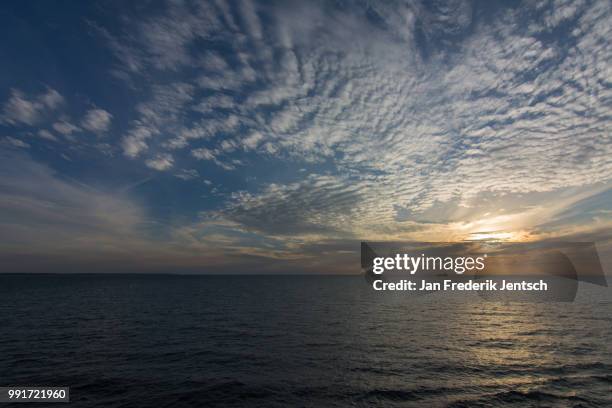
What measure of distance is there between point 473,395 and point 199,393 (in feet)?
74.1

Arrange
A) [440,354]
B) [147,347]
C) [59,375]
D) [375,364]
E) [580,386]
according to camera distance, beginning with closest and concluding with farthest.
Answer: [580,386] → [59,375] → [375,364] → [440,354] → [147,347]

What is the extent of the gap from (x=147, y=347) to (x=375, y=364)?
94.3 feet

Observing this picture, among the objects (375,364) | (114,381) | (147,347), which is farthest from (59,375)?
(375,364)

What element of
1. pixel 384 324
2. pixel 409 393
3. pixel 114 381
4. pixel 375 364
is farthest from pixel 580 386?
pixel 114 381

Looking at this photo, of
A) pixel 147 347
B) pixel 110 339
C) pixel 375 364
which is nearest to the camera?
pixel 375 364

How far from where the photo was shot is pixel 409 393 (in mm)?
25656

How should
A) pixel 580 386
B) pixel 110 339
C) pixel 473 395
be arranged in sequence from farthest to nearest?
pixel 110 339 → pixel 580 386 → pixel 473 395

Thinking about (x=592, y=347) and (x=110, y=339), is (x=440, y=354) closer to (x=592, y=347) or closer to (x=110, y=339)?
(x=592, y=347)

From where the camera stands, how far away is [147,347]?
39812mm

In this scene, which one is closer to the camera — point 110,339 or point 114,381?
point 114,381

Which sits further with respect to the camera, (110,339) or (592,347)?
(110,339)

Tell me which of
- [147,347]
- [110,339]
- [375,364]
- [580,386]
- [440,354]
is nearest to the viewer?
[580,386]

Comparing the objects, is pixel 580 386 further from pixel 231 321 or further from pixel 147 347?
pixel 231 321

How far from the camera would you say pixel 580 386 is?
27078mm
